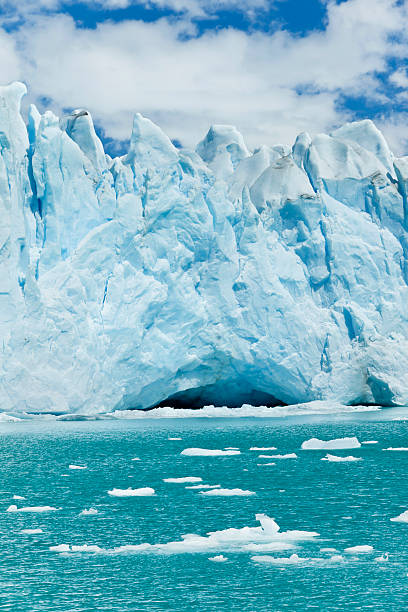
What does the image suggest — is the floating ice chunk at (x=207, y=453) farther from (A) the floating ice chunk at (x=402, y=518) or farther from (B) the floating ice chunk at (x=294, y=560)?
(B) the floating ice chunk at (x=294, y=560)

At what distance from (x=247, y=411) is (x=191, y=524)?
22118 millimetres

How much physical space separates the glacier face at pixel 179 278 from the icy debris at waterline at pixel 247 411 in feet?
1.63

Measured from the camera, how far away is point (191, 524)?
1291 centimetres

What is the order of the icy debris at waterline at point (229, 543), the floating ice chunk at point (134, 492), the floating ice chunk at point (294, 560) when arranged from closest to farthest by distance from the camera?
the floating ice chunk at point (294, 560) → the icy debris at waterline at point (229, 543) → the floating ice chunk at point (134, 492)

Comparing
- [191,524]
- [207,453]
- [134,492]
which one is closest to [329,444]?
[207,453]

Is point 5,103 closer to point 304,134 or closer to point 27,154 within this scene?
point 27,154

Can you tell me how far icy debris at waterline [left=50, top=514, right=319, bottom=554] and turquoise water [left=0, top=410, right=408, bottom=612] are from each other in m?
0.18

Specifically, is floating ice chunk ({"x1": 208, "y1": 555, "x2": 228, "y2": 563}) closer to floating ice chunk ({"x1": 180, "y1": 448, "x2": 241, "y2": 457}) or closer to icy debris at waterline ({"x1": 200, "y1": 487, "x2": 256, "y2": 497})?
icy debris at waterline ({"x1": 200, "y1": 487, "x2": 256, "y2": 497})

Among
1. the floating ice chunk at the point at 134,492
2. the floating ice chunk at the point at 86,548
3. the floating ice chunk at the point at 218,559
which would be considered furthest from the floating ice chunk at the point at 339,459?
the floating ice chunk at the point at 86,548

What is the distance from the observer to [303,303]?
1361 inches

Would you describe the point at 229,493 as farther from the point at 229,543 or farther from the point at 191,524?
the point at 229,543

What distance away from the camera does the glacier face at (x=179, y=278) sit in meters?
30.3

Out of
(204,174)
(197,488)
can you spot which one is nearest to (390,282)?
(204,174)

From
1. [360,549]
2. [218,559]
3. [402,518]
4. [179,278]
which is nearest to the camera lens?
[218,559]
